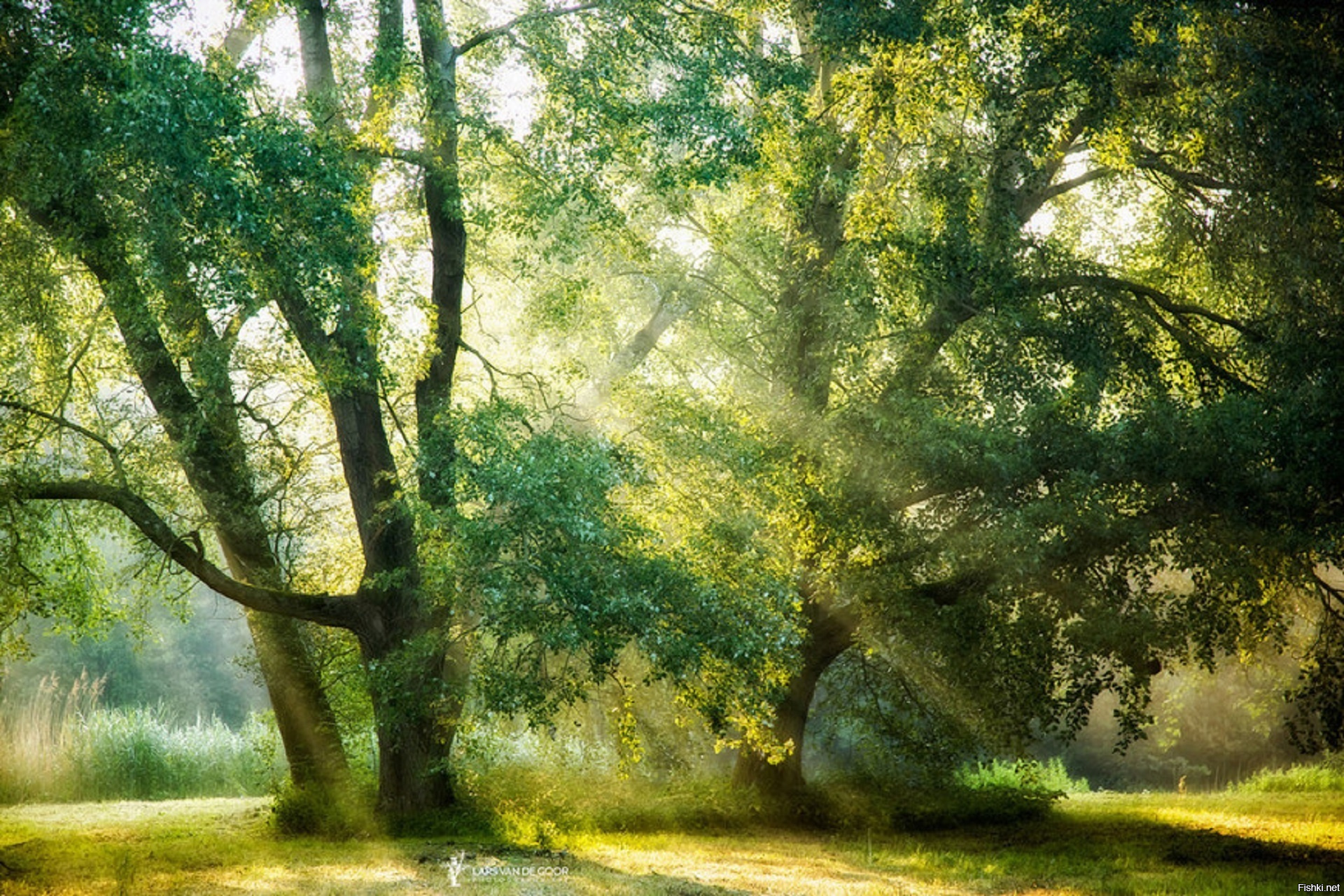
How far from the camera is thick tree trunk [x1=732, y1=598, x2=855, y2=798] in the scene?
44.1 ft


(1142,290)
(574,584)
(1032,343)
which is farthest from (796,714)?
(1142,290)

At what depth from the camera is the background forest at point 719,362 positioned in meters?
9.05

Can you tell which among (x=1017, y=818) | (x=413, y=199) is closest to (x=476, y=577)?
(x=413, y=199)

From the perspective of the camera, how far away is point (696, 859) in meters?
10.3

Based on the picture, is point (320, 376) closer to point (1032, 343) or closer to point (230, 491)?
point (230, 491)

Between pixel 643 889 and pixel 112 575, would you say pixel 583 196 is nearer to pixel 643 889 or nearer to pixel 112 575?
pixel 643 889

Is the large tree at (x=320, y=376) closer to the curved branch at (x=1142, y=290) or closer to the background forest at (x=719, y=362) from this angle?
the background forest at (x=719, y=362)

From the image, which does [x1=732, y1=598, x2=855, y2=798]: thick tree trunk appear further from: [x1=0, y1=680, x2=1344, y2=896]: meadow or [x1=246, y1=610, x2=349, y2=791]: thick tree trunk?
[x1=246, y1=610, x2=349, y2=791]: thick tree trunk

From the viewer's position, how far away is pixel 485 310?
18.0 metres

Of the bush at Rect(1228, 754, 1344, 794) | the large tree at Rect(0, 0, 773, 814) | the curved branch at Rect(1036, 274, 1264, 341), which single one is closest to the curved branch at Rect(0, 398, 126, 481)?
the large tree at Rect(0, 0, 773, 814)

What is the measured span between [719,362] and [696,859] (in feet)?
20.8

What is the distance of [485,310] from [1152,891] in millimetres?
12937

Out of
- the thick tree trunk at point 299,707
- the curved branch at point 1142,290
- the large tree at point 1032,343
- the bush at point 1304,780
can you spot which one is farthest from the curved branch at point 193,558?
the bush at point 1304,780

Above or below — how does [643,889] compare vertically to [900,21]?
below
